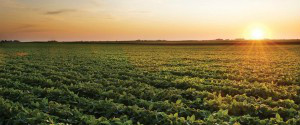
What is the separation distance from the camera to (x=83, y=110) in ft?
27.3

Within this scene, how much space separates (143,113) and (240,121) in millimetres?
2344

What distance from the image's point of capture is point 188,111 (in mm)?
7949

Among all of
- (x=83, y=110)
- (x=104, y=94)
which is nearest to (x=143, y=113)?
(x=83, y=110)

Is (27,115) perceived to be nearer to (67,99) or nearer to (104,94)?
(67,99)

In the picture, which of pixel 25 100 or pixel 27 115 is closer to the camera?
pixel 27 115

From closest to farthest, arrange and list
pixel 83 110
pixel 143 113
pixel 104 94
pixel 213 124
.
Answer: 1. pixel 213 124
2. pixel 143 113
3. pixel 83 110
4. pixel 104 94

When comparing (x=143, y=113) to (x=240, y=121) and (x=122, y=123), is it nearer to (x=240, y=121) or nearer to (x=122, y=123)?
(x=122, y=123)

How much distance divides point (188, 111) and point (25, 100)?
16.5 feet

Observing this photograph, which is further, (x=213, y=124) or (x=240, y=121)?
(x=240, y=121)

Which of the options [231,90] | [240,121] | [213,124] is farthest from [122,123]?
[231,90]

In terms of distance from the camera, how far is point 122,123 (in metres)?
6.61

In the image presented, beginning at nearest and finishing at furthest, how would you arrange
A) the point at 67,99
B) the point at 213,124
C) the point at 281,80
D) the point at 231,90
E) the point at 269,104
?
1. the point at 213,124
2. the point at 269,104
3. the point at 67,99
4. the point at 231,90
5. the point at 281,80

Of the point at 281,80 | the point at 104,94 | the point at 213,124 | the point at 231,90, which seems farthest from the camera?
the point at 281,80

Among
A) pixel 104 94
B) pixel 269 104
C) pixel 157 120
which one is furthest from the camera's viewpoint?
pixel 104 94
